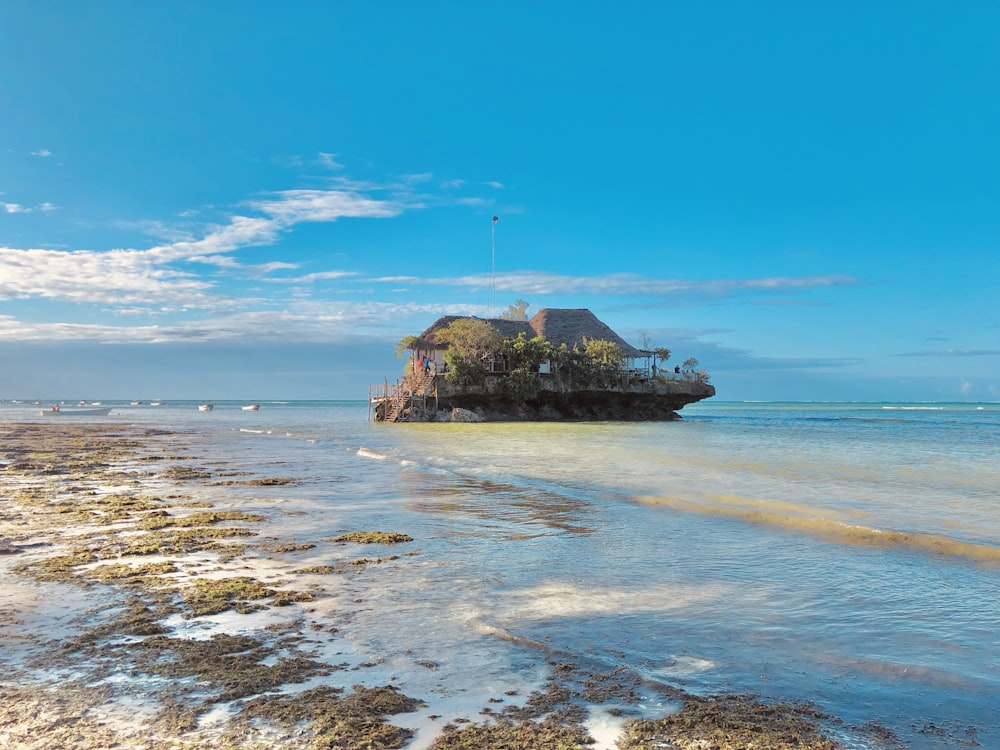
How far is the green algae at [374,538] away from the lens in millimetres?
8383

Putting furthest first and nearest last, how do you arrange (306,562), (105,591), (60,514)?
(60,514), (306,562), (105,591)

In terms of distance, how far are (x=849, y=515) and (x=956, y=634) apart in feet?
20.3

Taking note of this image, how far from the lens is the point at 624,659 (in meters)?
4.52

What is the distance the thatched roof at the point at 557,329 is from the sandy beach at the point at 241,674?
50.5 m

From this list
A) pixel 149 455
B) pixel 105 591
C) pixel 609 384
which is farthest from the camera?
pixel 609 384

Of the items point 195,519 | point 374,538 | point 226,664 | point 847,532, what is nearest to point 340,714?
point 226,664

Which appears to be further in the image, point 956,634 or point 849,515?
point 849,515

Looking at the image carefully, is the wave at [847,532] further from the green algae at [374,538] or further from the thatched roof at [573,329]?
the thatched roof at [573,329]

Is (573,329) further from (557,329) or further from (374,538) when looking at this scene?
(374,538)

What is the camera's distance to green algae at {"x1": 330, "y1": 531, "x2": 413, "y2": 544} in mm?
8383

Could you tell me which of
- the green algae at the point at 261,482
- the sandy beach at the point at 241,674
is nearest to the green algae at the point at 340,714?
the sandy beach at the point at 241,674

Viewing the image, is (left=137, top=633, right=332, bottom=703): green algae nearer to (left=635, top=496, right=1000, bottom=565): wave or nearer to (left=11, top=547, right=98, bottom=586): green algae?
(left=11, top=547, right=98, bottom=586): green algae

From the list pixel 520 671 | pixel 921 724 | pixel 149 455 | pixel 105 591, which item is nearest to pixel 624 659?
pixel 520 671

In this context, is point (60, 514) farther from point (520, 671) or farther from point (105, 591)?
point (520, 671)
